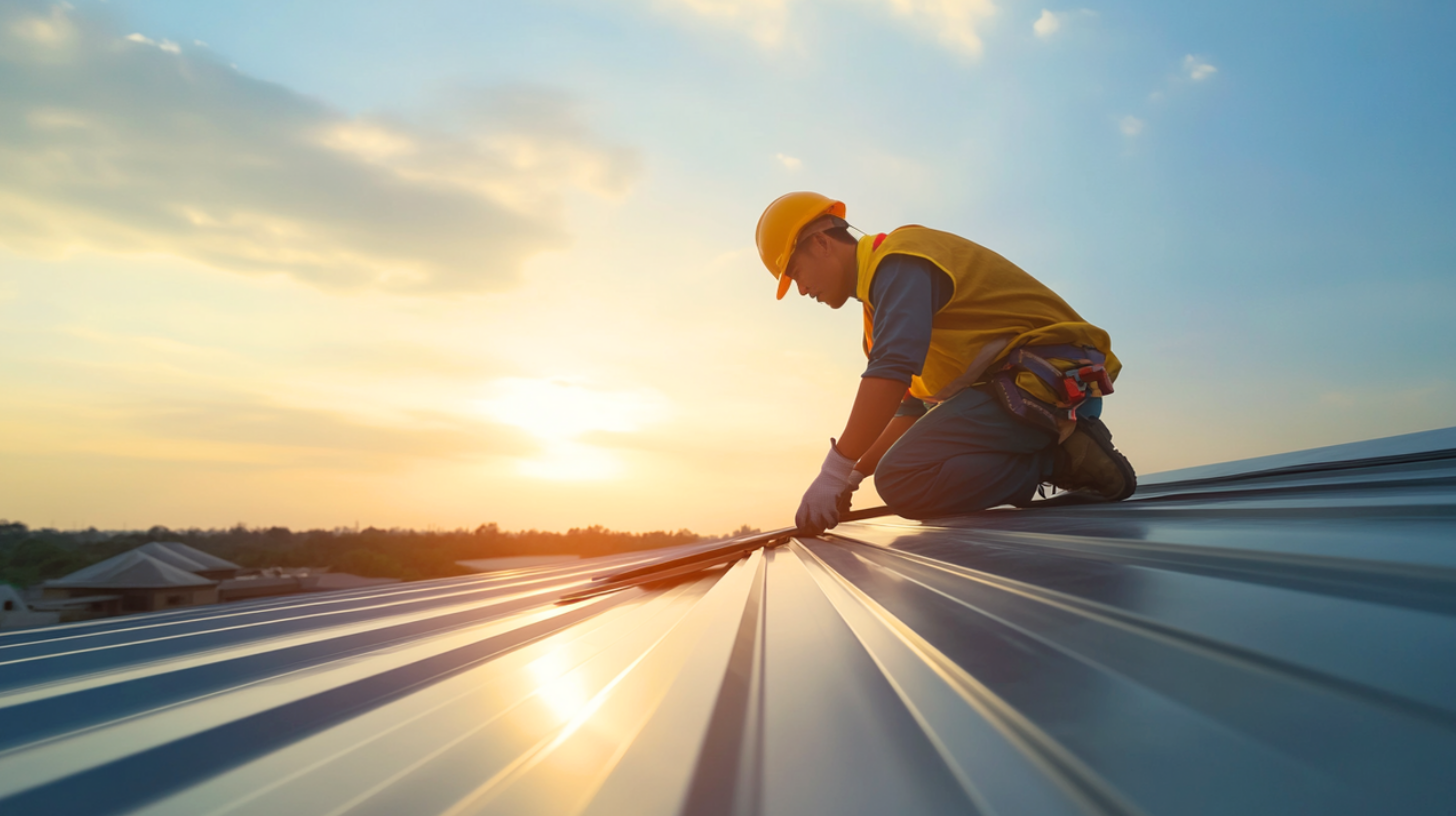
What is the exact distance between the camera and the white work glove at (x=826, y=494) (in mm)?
2648

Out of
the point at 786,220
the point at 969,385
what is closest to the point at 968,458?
the point at 969,385

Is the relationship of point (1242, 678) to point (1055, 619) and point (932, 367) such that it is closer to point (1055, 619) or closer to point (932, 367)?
point (1055, 619)

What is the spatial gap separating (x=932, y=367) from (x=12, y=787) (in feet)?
9.58

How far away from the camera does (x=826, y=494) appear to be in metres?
2.69

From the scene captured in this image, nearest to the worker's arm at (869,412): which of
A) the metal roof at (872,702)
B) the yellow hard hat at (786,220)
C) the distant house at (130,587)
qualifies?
the yellow hard hat at (786,220)

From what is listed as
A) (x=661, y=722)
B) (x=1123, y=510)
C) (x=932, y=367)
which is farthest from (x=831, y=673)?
(x=932, y=367)

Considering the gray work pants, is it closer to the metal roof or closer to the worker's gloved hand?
the worker's gloved hand

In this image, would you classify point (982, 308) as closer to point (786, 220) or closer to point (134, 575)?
point (786, 220)

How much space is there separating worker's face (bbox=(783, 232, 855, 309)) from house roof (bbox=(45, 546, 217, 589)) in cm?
688

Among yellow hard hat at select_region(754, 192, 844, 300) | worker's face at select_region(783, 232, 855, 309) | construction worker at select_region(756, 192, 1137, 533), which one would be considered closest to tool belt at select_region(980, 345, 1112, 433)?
construction worker at select_region(756, 192, 1137, 533)

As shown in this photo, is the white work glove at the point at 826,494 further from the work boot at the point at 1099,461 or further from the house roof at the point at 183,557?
the house roof at the point at 183,557

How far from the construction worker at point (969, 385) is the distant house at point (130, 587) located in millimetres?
6350

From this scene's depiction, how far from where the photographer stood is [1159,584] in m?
0.75

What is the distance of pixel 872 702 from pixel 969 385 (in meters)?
2.32
